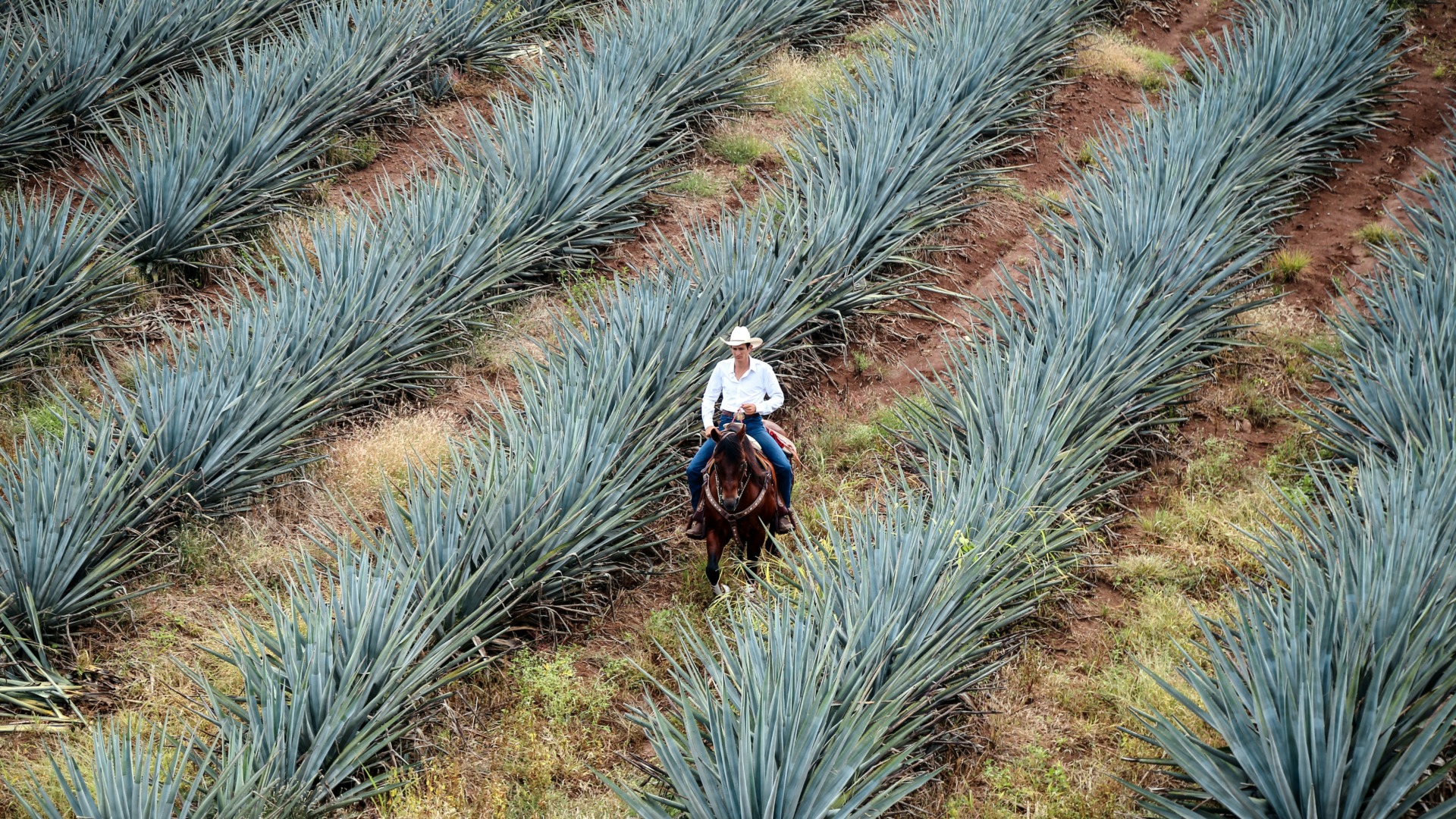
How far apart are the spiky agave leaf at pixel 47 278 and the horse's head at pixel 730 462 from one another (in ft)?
18.3

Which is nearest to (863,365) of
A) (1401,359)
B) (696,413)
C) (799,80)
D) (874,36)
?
(696,413)

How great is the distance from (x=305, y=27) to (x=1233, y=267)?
9.91 metres

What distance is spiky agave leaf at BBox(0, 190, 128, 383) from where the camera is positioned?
888 centimetres

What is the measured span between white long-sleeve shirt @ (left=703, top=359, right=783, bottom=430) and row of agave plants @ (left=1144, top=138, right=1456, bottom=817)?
296cm

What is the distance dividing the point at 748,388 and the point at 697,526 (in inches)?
37.7

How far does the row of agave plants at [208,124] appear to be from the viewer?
9305mm

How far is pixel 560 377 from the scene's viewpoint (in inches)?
331

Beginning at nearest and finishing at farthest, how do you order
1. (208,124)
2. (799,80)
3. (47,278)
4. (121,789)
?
(121,789) → (47,278) → (208,124) → (799,80)

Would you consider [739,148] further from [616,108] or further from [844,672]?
[844,672]

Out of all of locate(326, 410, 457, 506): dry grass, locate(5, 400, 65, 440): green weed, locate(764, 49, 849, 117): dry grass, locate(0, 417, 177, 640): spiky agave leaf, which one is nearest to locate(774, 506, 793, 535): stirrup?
locate(326, 410, 457, 506): dry grass

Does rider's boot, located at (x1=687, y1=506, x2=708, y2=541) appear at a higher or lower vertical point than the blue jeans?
lower

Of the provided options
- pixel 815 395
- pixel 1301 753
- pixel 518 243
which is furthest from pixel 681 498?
pixel 1301 753

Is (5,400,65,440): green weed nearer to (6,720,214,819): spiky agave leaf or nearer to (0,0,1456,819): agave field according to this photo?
(0,0,1456,819): agave field

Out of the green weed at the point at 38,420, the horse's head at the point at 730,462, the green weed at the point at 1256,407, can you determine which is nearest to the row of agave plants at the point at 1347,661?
the green weed at the point at 1256,407
